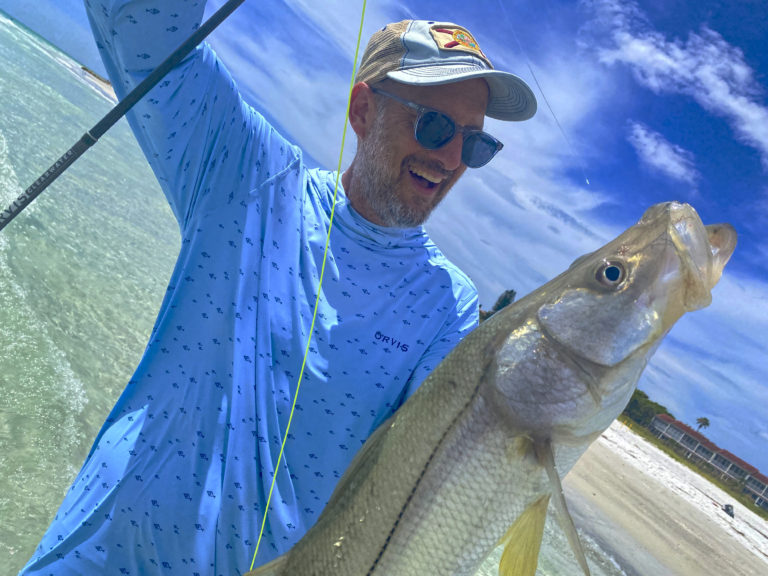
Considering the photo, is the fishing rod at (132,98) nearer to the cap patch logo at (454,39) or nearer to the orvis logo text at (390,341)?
the cap patch logo at (454,39)

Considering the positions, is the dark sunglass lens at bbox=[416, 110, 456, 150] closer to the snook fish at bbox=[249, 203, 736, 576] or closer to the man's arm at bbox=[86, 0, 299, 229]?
the man's arm at bbox=[86, 0, 299, 229]

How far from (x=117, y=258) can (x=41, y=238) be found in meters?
1.79

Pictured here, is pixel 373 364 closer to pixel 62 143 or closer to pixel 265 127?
pixel 265 127

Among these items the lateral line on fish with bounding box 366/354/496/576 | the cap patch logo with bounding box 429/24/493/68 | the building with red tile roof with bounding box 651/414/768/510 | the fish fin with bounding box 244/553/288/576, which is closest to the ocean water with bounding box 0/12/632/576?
the fish fin with bounding box 244/553/288/576

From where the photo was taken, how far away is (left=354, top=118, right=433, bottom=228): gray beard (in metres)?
A: 2.62

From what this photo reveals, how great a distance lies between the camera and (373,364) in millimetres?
2354

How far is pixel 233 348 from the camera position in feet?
7.27

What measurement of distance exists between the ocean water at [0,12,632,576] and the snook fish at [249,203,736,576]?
346 cm

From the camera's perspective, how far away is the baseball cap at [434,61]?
8.50 feet

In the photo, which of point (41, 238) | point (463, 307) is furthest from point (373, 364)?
point (41, 238)

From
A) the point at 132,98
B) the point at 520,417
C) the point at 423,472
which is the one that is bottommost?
the point at 423,472

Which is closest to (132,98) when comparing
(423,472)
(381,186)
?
(381,186)

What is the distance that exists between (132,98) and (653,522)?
18.7 meters

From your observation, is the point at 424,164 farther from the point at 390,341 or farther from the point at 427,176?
the point at 390,341
